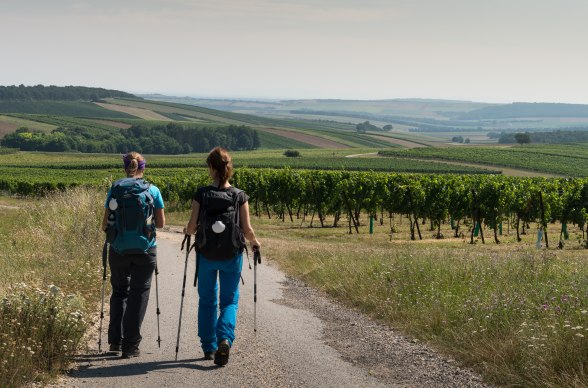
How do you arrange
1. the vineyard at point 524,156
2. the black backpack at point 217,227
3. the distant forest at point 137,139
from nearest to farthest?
1. the black backpack at point 217,227
2. the vineyard at point 524,156
3. the distant forest at point 137,139

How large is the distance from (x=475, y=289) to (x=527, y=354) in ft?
11.0

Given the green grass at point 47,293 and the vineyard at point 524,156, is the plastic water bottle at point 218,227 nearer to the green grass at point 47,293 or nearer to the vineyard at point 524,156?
the green grass at point 47,293

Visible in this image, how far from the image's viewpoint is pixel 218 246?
8289mm

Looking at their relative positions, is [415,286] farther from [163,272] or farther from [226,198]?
[163,272]

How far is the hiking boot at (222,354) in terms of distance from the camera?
820 centimetres

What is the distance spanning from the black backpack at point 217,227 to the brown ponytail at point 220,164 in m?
0.16

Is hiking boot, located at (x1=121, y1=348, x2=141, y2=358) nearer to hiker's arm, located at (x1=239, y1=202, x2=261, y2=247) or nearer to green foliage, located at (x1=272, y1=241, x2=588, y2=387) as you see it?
hiker's arm, located at (x1=239, y1=202, x2=261, y2=247)

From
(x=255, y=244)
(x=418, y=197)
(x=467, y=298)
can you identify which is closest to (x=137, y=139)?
(x=418, y=197)

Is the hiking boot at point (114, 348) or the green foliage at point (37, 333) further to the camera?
the hiking boot at point (114, 348)

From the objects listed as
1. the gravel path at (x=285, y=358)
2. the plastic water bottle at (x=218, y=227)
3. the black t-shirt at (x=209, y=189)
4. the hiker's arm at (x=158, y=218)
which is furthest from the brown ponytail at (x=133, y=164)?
the gravel path at (x=285, y=358)

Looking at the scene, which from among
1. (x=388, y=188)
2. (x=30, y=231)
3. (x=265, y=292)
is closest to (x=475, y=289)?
(x=265, y=292)

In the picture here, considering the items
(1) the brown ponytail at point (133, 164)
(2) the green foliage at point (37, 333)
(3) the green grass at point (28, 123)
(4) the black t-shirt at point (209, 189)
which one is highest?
(1) the brown ponytail at point (133, 164)

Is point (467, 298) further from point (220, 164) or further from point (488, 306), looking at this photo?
point (220, 164)

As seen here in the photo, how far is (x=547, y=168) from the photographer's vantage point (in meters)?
101
